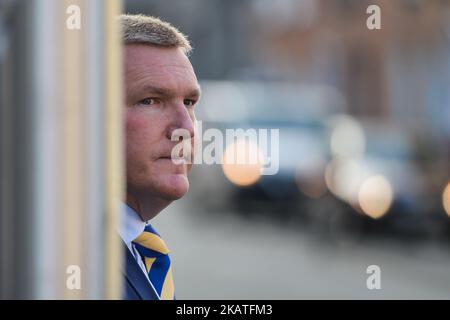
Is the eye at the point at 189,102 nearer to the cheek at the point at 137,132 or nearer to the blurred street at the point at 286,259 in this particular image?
the cheek at the point at 137,132

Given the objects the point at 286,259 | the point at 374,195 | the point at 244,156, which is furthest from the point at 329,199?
the point at 244,156

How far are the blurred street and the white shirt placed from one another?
21.3 ft

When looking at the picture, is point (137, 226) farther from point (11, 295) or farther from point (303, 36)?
point (303, 36)

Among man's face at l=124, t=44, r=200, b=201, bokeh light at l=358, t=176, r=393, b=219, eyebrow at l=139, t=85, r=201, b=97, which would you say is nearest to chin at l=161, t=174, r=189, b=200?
man's face at l=124, t=44, r=200, b=201

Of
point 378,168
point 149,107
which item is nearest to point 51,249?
point 149,107

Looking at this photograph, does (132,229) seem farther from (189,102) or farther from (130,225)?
(189,102)

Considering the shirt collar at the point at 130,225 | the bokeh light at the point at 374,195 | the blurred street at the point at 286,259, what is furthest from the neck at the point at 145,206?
the bokeh light at the point at 374,195

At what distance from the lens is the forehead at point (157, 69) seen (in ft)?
4.56

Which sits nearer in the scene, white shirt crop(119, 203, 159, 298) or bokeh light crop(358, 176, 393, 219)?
white shirt crop(119, 203, 159, 298)

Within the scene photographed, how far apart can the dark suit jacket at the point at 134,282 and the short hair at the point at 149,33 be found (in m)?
0.27

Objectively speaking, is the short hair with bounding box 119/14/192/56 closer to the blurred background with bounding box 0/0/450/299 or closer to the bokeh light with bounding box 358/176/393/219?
the blurred background with bounding box 0/0/450/299

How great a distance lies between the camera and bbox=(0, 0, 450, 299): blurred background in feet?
4.25

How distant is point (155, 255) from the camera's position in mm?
1432

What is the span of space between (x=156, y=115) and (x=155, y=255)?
0.19 metres
